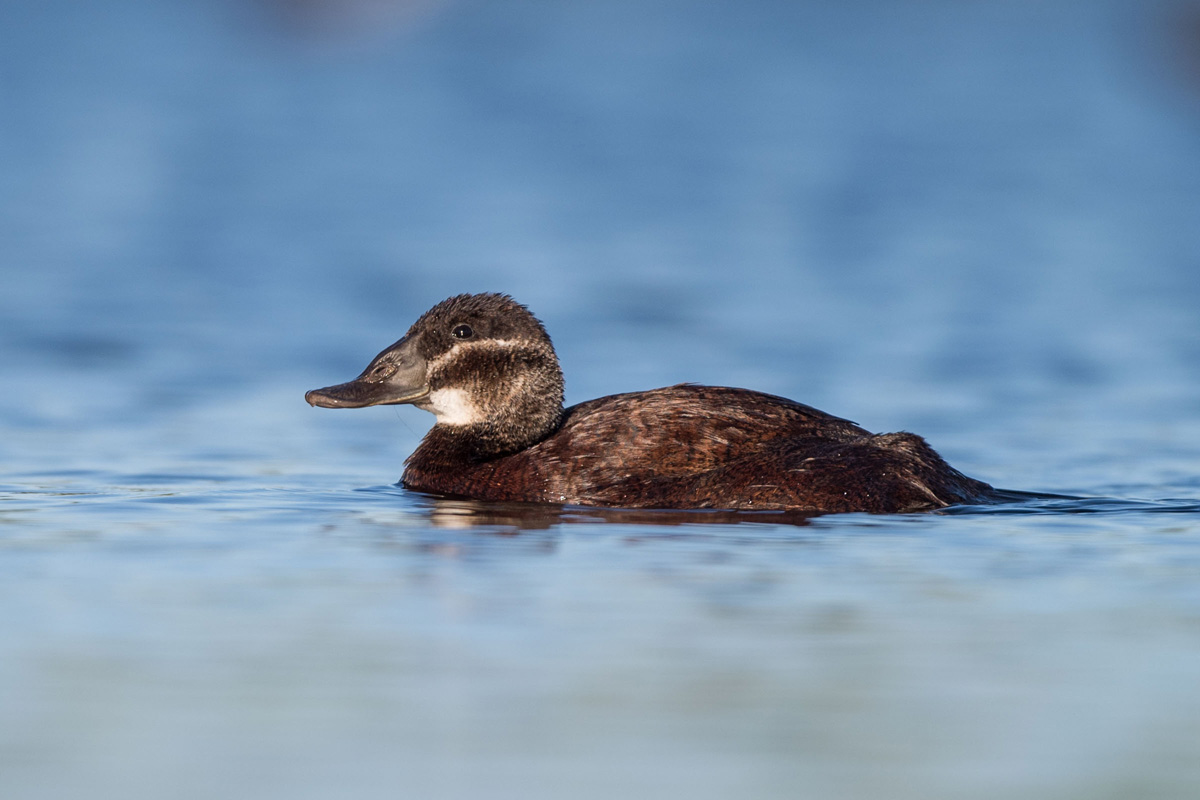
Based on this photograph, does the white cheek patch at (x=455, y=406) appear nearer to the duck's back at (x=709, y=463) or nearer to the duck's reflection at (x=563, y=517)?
the duck's back at (x=709, y=463)

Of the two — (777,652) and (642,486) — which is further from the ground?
(642,486)

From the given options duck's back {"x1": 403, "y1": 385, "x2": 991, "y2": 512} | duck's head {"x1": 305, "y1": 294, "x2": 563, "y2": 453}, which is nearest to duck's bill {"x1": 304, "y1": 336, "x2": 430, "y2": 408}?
duck's head {"x1": 305, "y1": 294, "x2": 563, "y2": 453}

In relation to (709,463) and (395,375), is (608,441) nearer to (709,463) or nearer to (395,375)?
→ (709,463)

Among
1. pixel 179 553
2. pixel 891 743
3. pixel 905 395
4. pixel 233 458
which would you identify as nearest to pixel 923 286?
pixel 905 395

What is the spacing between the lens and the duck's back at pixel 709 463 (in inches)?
296

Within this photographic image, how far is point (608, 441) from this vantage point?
816 centimetres

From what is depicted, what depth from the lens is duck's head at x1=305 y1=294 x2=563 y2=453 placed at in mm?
8578

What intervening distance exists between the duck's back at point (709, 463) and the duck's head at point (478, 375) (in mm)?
166

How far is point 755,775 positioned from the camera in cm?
368

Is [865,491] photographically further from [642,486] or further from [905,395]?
[905,395]

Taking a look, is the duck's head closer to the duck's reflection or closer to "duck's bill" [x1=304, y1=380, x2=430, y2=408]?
"duck's bill" [x1=304, y1=380, x2=430, y2=408]

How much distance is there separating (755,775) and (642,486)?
13.8 ft

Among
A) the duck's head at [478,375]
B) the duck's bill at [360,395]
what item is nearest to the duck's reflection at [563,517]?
the duck's head at [478,375]

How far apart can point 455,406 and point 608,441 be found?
984mm
